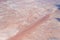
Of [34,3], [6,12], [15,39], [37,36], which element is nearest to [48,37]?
[37,36]

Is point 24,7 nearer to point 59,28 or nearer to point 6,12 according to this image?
point 6,12

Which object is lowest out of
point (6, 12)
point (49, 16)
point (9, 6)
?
point (49, 16)

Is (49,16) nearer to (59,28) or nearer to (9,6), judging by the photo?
(59,28)

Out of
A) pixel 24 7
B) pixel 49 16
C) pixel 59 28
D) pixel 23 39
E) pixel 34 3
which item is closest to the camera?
pixel 23 39

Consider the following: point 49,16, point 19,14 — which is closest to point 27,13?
point 19,14

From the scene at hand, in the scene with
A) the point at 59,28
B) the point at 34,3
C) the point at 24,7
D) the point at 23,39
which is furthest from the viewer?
the point at 34,3

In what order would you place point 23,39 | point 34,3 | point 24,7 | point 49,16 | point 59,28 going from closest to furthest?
point 23,39 < point 59,28 < point 49,16 < point 24,7 < point 34,3

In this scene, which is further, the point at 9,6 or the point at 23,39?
the point at 9,6

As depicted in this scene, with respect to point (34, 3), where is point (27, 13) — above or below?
below

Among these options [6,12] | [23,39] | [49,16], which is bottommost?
[23,39]
